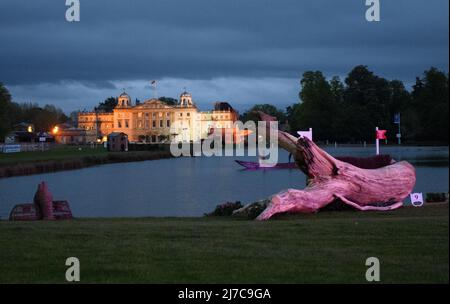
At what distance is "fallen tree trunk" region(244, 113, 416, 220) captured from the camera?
1733cm

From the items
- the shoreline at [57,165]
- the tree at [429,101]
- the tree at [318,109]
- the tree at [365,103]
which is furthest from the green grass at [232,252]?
the tree at [318,109]

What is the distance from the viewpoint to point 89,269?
28.0 ft

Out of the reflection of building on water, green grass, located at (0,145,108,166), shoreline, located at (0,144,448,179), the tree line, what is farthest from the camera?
the reflection of building on water

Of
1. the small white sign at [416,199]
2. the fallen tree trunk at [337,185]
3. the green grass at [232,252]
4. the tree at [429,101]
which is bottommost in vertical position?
the small white sign at [416,199]

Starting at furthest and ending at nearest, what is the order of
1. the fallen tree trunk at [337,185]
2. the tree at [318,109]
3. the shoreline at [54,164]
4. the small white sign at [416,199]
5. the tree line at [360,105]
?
the tree at [318,109], the tree line at [360,105], the shoreline at [54,164], the small white sign at [416,199], the fallen tree trunk at [337,185]

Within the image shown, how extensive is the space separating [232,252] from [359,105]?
11634cm

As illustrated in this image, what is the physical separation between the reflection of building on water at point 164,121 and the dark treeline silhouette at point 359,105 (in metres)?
48.9

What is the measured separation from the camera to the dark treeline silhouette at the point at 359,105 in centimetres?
10969

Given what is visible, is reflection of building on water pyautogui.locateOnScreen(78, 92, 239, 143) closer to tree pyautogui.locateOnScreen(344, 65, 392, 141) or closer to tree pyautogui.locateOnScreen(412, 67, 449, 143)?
tree pyautogui.locateOnScreen(344, 65, 392, 141)

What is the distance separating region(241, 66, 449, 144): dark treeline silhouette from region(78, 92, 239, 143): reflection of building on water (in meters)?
48.9

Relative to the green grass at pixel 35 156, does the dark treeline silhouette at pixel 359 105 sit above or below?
above

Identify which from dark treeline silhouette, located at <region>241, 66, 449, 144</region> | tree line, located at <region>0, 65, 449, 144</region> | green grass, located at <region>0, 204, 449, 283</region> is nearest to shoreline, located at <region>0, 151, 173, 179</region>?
tree line, located at <region>0, 65, 449, 144</region>

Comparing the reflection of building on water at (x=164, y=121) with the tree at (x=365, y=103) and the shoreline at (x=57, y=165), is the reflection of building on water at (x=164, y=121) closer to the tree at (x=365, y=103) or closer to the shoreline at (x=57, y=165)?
the tree at (x=365, y=103)

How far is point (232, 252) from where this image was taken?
376 inches
